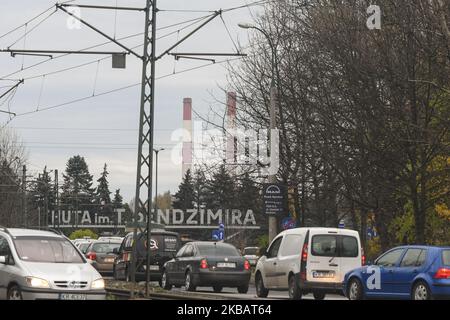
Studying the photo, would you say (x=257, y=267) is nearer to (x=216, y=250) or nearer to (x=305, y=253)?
(x=216, y=250)

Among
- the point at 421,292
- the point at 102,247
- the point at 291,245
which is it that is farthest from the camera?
the point at 102,247

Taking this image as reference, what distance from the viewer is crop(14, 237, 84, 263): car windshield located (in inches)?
713

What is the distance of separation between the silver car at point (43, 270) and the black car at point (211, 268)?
29.7 feet

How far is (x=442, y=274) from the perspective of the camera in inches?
768

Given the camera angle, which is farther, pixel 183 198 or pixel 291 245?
pixel 183 198

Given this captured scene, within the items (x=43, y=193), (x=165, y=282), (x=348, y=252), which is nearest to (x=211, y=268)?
(x=165, y=282)

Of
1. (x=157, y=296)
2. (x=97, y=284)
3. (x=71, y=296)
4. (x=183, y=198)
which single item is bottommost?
(x=157, y=296)

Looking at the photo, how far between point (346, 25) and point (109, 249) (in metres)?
14.2

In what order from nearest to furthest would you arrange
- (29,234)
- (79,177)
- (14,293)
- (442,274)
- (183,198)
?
(14,293), (29,234), (442,274), (183,198), (79,177)

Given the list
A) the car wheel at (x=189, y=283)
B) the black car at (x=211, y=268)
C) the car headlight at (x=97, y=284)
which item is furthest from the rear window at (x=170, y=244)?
the car headlight at (x=97, y=284)

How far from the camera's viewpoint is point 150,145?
2411 centimetres

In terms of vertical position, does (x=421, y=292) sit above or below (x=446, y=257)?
below

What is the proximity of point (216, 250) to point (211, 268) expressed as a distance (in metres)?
0.88

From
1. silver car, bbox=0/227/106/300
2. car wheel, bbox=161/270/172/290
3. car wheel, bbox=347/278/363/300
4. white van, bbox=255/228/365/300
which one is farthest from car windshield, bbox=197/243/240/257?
silver car, bbox=0/227/106/300
